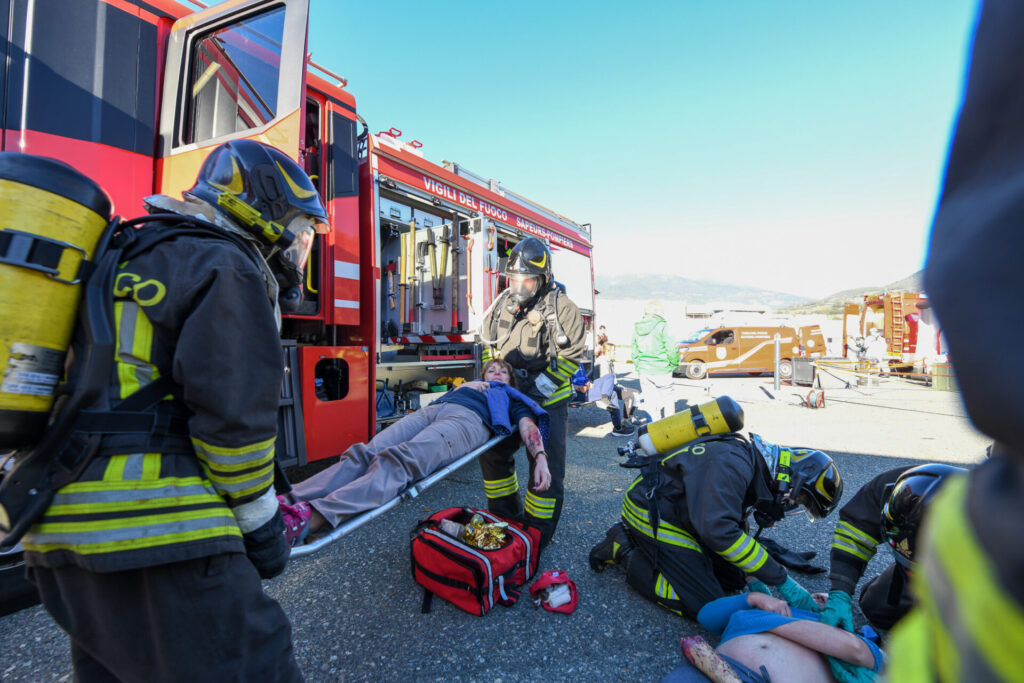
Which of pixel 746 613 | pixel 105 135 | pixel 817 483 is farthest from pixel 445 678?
pixel 105 135

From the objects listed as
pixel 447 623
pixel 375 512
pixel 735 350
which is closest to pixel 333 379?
pixel 375 512

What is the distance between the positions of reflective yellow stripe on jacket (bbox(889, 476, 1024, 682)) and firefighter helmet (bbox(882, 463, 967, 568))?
6.18 feet

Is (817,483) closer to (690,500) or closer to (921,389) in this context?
(690,500)

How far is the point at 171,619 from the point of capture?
1073 mm

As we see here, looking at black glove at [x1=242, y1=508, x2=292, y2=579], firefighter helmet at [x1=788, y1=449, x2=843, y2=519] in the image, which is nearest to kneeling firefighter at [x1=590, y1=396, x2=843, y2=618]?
firefighter helmet at [x1=788, y1=449, x2=843, y2=519]

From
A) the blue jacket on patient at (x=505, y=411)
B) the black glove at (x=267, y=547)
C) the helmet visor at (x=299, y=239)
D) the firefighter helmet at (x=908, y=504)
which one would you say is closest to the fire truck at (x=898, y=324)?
the firefighter helmet at (x=908, y=504)

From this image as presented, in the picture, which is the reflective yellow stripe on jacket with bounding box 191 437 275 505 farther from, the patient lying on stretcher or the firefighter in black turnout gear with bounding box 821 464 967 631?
the firefighter in black turnout gear with bounding box 821 464 967 631

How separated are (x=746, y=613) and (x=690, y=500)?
50 cm

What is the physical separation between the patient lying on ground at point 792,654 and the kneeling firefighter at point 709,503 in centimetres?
39

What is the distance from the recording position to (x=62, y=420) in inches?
41.0

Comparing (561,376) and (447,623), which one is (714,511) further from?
(561,376)

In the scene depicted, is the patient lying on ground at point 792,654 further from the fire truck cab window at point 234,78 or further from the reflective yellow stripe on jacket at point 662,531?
the fire truck cab window at point 234,78

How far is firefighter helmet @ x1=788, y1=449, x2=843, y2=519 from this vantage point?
2.35m

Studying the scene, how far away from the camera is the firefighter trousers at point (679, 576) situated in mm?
2340
